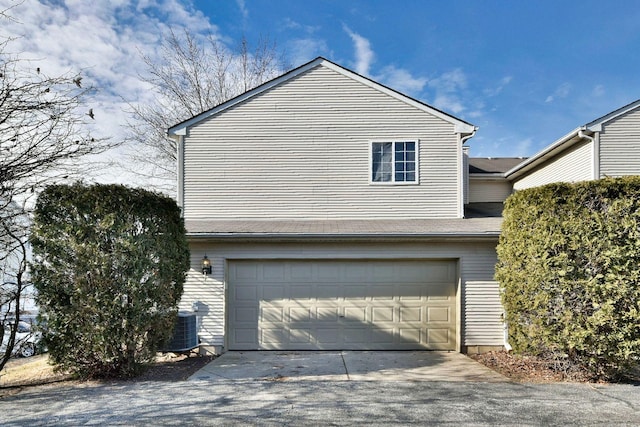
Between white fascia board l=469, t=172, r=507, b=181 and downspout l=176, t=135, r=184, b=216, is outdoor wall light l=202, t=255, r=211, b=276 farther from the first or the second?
white fascia board l=469, t=172, r=507, b=181

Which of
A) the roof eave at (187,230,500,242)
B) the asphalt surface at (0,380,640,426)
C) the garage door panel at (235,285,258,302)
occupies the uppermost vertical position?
the roof eave at (187,230,500,242)

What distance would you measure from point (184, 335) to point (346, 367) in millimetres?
3142

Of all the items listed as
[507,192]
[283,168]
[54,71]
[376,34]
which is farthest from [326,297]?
[376,34]

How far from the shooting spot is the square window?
9492 millimetres

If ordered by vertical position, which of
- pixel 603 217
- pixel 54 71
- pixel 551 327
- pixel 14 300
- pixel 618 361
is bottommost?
pixel 618 361

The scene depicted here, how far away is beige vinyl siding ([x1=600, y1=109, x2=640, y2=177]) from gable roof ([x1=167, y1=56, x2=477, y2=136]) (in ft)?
11.6

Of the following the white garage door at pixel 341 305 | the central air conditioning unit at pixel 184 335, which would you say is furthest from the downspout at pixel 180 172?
the central air conditioning unit at pixel 184 335

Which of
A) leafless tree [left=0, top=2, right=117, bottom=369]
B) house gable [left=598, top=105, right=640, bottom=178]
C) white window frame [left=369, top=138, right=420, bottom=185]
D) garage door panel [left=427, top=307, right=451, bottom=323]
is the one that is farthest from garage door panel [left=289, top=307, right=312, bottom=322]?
house gable [left=598, top=105, right=640, bottom=178]

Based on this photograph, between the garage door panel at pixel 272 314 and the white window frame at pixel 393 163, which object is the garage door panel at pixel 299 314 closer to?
the garage door panel at pixel 272 314

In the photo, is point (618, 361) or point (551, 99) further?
point (551, 99)

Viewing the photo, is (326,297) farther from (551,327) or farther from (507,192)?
(507,192)

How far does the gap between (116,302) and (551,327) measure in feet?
20.8

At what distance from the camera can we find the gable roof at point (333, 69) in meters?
9.49

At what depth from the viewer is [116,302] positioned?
18.0ft
